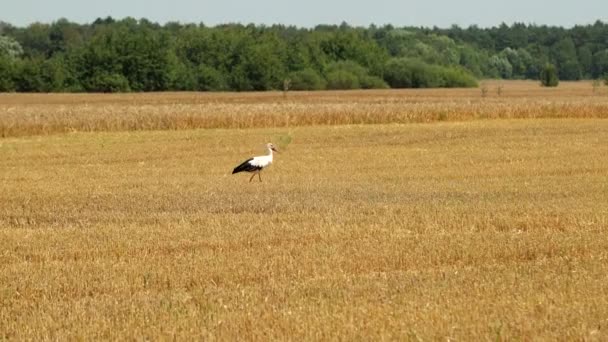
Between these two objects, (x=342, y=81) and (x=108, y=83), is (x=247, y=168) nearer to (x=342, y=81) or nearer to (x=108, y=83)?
(x=108, y=83)

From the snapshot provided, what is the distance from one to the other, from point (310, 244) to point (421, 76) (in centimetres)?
9894

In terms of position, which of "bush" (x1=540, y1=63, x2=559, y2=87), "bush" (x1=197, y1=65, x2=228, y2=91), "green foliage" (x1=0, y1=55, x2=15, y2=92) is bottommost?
Result: "bush" (x1=540, y1=63, x2=559, y2=87)

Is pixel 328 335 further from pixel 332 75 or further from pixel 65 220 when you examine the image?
pixel 332 75

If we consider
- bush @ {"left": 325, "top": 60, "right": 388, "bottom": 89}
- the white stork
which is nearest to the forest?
bush @ {"left": 325, "top": 60, "right": 388, "bottom": 89}

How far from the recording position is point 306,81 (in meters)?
106

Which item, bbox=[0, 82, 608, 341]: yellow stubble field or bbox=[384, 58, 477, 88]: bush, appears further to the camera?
bbox=[384, 58, 477, 88]: bush

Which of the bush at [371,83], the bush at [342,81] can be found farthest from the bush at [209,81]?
the bush at [371,83]

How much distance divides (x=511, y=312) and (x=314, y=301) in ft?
6.56

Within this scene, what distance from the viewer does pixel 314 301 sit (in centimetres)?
1055

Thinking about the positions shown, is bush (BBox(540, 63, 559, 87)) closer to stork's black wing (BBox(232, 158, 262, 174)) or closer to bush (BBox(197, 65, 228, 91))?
bush (BBox(197, 65, 228, 91))

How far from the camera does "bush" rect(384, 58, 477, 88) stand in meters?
112

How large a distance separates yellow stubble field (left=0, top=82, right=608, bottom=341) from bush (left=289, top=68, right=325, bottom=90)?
71.1 m

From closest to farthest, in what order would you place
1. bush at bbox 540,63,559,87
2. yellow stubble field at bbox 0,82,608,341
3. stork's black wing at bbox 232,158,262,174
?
1. yellow stubble field at bbox 0,82,608,341
2. stork's black wing at bbox 232,158,262,174
3. bush at bbox 540,63,559,87

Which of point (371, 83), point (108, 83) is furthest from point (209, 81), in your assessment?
point (371, 83)
